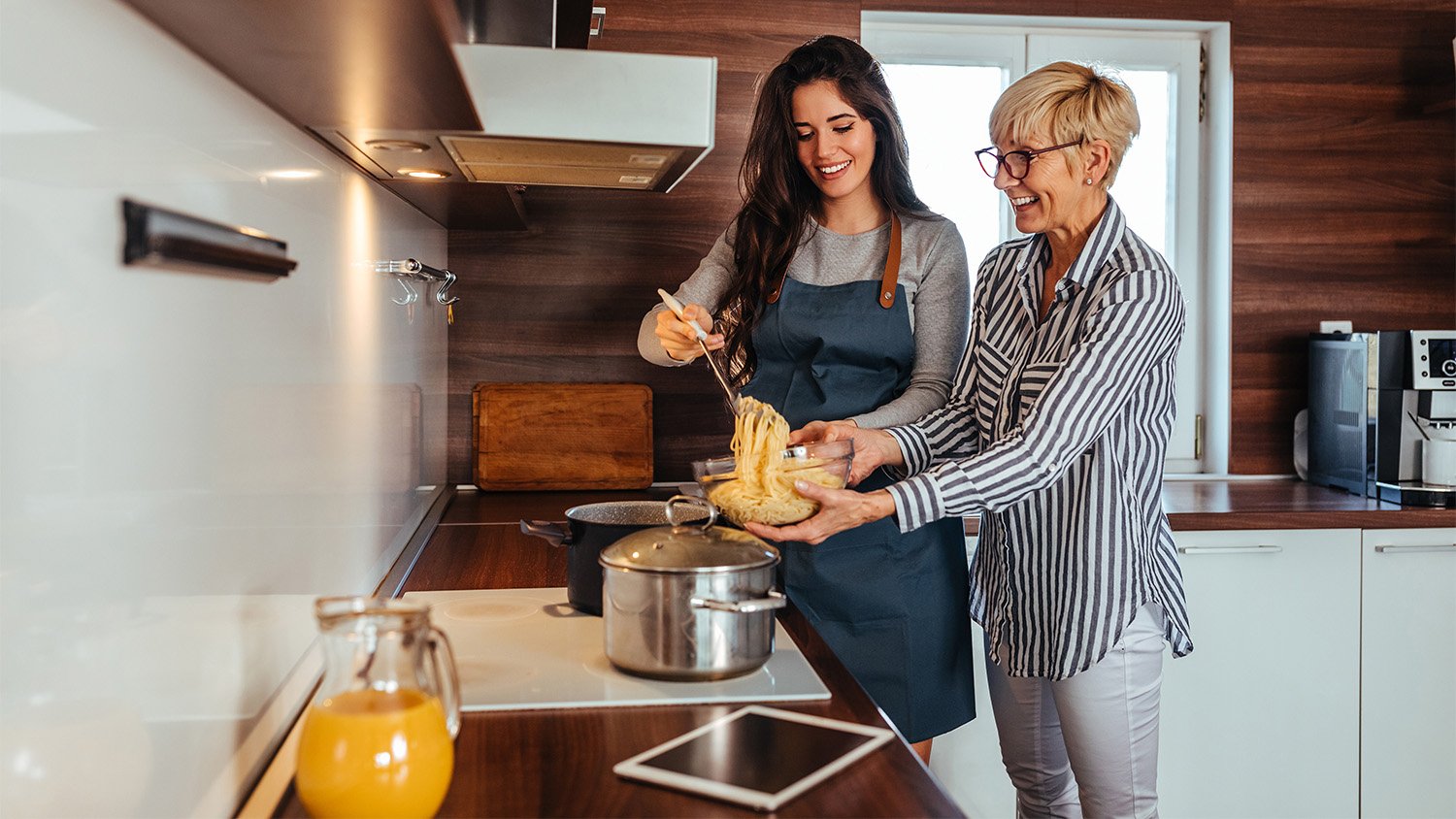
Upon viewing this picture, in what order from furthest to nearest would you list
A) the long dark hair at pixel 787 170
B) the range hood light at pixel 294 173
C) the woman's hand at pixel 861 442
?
the long dark hair at pixel 787 170, the woman's hand at pixel 861 442, the range hood light at pixel 294 173

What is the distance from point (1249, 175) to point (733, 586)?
2.22 metres

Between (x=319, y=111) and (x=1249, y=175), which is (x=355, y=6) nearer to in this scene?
(x=319, y=111)

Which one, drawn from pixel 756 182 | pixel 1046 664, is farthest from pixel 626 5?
pixel 1046 664

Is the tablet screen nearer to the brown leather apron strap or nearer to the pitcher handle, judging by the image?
the pitcher handle

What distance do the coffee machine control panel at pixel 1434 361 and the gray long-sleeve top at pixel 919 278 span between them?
1280 millimetres

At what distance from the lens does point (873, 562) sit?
1.69 metres

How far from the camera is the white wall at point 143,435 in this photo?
55 cm

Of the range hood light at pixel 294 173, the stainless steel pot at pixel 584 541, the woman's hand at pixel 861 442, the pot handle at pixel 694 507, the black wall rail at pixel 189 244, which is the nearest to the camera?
the black wall rail at pixel 189 244

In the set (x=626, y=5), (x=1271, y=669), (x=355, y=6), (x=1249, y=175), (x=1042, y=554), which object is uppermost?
(x=626, y=5)

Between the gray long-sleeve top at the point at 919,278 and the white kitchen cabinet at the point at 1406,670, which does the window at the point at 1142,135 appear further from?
the gray long-sleeve top at the point at 919,278

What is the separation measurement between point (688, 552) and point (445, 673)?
1.15 feet

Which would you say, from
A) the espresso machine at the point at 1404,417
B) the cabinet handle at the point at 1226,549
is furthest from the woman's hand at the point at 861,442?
the espresso machine at the point at 1404,417

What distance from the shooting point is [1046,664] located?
1527 millimetres

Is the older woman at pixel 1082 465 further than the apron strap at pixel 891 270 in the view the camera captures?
No
